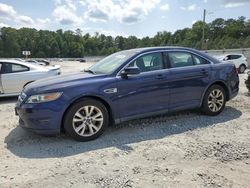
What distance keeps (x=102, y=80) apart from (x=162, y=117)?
70.5 inches

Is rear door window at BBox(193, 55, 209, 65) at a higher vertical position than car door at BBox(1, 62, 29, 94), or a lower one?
higher

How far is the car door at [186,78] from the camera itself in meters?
5.90

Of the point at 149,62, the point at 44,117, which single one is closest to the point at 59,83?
the point at 44,117

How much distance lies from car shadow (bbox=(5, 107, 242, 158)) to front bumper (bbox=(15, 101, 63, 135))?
0.27 meters

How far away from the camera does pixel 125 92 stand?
211 inches

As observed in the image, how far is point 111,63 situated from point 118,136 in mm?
1490

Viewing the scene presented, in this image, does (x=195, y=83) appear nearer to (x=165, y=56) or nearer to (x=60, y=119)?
(x=165, y=56)

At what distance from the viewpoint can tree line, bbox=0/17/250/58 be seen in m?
89.4

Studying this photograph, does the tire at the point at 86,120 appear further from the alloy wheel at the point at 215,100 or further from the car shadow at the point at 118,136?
the alloy wheel at the point at 215,100

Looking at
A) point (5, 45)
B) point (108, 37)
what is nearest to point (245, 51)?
point (5, 45)

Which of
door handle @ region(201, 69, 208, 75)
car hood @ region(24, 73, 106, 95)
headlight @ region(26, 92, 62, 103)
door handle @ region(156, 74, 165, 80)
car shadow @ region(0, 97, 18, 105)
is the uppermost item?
door handle @ region(201, 69, 208, 75)

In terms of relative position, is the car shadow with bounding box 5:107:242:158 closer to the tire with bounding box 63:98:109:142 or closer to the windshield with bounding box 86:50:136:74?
the tire with bounding box 63:98:109:142

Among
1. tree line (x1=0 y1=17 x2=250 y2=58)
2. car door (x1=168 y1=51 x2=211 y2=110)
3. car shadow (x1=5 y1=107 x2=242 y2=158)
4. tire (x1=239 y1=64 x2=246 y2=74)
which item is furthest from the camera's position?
tree line (x1=0 y1=17 x2=250 y2=58)

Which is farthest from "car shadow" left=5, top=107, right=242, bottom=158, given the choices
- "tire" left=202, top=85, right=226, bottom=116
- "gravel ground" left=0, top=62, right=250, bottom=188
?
"tire" left=202, top=85, right=226, bottom=116
